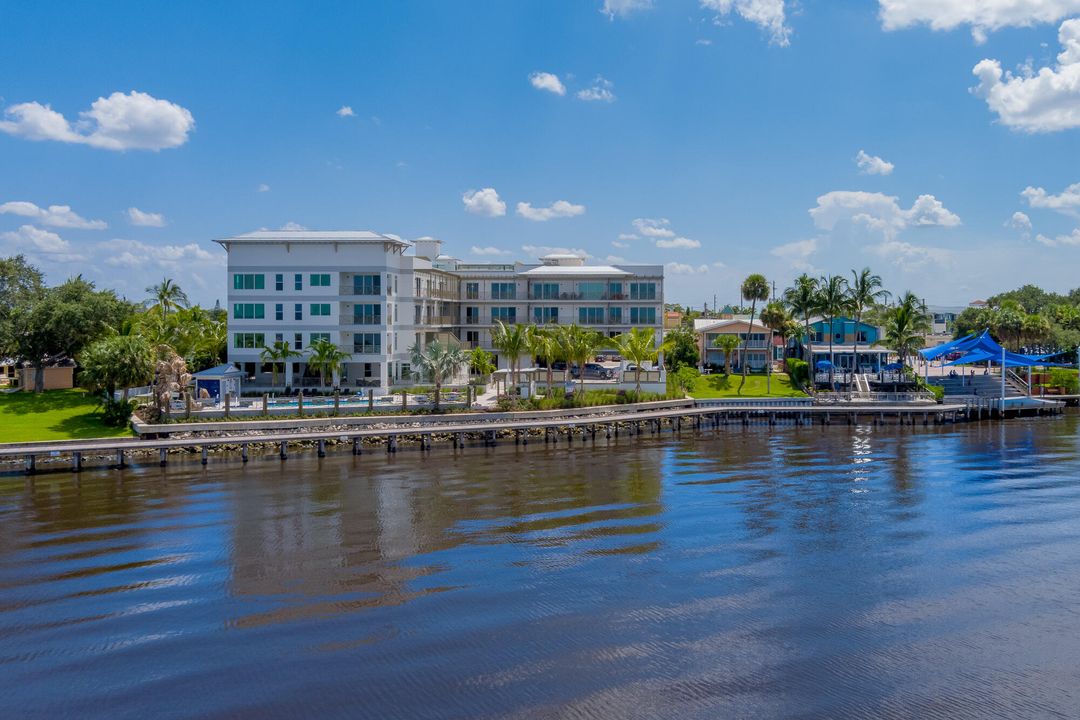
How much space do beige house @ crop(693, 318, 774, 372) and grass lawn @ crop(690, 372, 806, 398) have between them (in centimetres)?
622

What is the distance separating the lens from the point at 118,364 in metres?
49.4

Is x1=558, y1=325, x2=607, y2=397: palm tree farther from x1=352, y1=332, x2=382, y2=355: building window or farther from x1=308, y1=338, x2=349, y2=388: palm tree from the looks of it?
x1=308, y1=338, x2=349, y2=388: palm tree

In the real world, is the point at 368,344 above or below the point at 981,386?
above

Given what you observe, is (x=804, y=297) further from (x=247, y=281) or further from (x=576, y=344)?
(x=247, y=281)

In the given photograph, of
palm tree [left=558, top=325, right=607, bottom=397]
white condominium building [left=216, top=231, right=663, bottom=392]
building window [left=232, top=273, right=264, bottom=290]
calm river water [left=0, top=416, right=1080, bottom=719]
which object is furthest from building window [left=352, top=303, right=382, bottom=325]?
calm river water [left=0, top=416, right=1080, bottom=719]

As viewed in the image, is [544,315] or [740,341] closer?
[544,315]

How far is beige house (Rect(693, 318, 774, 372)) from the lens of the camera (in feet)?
276

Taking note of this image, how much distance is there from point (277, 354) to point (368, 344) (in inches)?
258

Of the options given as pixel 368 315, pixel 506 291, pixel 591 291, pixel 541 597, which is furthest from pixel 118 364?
pixel 591 291

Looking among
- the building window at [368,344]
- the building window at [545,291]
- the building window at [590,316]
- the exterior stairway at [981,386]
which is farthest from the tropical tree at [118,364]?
the exterior stairway at [981,386]

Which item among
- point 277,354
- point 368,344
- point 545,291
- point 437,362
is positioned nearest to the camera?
point 437,362

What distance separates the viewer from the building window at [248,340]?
63.9 meters

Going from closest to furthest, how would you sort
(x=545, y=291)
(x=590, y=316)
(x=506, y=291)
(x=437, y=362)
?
(x=437, y=362), (x=590, y=316), (x=545, y=291), (x=506, y=291)

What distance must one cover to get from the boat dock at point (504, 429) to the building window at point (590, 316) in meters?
15.6
